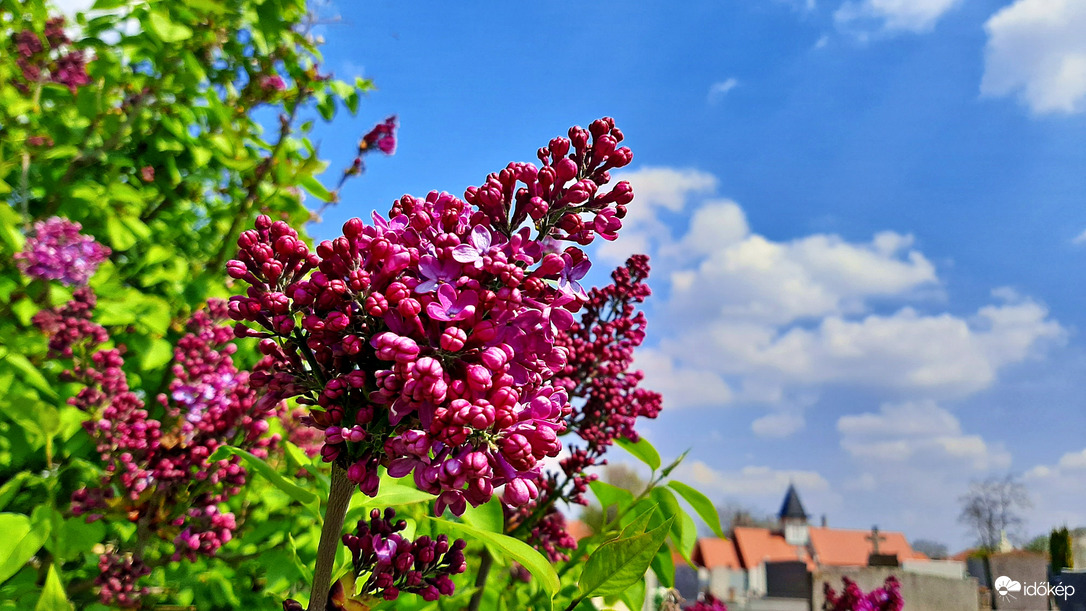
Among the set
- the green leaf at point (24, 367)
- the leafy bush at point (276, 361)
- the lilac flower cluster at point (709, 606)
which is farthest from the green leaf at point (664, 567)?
the lilac flower cluster at point (709, 606)

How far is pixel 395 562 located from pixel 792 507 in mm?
65792

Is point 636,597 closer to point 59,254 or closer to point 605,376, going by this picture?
point 605,376

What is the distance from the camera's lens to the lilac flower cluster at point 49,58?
3.67 meters

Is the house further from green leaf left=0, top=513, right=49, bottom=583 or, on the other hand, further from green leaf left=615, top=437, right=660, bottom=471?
green leaf left=0, top=513, right=49, bottom=583

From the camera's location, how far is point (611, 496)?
2129 millimetres

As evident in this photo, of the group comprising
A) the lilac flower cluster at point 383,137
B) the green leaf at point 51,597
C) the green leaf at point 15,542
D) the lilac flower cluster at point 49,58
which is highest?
the lilac flower cluster at point 49,58

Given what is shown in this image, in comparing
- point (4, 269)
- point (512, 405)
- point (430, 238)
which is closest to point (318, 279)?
point (430, 238)

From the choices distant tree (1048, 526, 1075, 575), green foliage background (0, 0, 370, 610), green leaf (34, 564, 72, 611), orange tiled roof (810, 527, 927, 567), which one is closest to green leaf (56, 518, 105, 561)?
green foliage background (0, 0, 370, 610)

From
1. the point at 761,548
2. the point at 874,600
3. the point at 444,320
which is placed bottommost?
the point at 761,548

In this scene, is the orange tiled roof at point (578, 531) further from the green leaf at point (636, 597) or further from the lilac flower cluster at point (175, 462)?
the lilac flower cluster at point (175, 462)

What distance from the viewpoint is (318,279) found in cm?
96

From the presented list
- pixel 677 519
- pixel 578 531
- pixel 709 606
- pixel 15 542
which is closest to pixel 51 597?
pixel 15 542

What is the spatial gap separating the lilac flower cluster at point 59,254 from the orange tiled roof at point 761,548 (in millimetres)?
46874

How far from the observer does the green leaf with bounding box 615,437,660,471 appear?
82.1 inches
